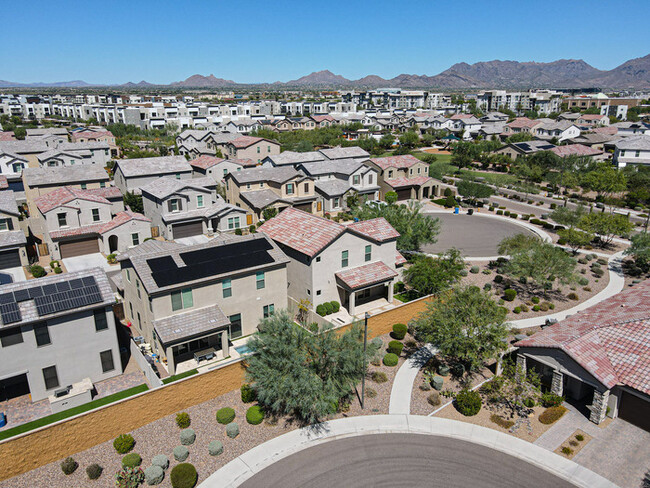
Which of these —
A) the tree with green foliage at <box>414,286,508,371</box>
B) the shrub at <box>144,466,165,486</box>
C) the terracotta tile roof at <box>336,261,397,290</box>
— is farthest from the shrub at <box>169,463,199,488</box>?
the terracotta tile roof at <box>336,261,397,290</box>

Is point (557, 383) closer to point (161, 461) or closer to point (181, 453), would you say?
point (181, 453)

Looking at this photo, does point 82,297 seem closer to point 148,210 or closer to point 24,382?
point 24,382

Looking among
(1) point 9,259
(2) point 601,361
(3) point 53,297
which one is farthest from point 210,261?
(1) point 9,259

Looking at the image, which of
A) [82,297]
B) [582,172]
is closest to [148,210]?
[82,297]

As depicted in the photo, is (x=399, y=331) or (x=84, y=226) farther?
(x=84, y=226)

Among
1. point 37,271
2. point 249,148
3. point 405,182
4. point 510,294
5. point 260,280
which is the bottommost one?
point 510,294

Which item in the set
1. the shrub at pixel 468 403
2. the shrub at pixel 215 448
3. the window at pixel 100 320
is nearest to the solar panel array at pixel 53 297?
the window at pixel 100 320

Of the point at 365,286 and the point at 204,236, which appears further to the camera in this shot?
the point at 204,236
